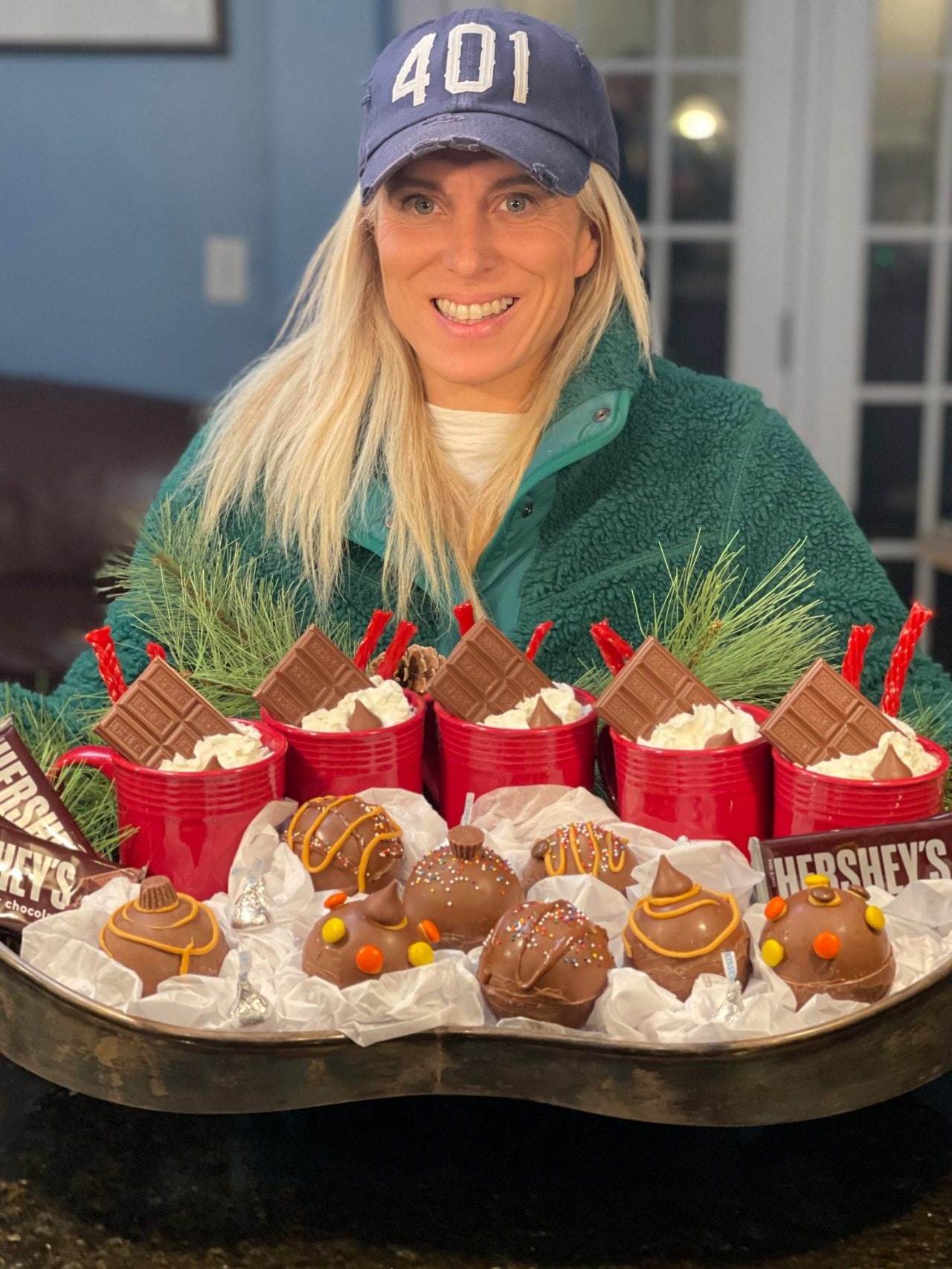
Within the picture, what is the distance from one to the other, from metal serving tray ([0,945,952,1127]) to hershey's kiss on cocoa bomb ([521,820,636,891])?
16 centimetres

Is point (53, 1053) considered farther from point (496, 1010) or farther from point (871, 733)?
point (871, 733)

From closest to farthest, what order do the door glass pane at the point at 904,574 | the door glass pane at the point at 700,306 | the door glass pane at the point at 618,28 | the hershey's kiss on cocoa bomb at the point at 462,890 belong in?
the hershey's kiss on cocoa bomb at the point at 462,890, the door glass pane at the point at 618,28, the door glass pane at the point at 700,306, the door glass pane at the point at 904,574

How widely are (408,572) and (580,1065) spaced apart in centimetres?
66

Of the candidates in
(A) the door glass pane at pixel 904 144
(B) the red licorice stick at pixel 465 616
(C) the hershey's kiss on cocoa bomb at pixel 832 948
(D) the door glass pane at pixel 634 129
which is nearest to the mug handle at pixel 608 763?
(B) the red licorice stick at pixel 465 616

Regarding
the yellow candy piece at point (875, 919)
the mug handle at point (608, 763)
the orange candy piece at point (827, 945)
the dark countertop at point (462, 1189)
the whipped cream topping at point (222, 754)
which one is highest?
the whipped cream topping at point (222, 754)

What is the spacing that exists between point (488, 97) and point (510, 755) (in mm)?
567

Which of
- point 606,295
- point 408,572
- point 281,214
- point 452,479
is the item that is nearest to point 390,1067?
point 408,572

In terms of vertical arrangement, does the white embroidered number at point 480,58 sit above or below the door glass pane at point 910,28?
below

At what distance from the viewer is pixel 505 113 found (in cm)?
114

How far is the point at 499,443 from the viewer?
1384mm

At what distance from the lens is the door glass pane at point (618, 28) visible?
348 cm

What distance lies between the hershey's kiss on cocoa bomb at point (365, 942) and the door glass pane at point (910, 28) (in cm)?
329

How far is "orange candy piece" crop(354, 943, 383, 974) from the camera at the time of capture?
74cm

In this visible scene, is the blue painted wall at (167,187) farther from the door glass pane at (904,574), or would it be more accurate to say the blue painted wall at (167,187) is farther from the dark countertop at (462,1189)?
the dark countertop at (462,1189)
